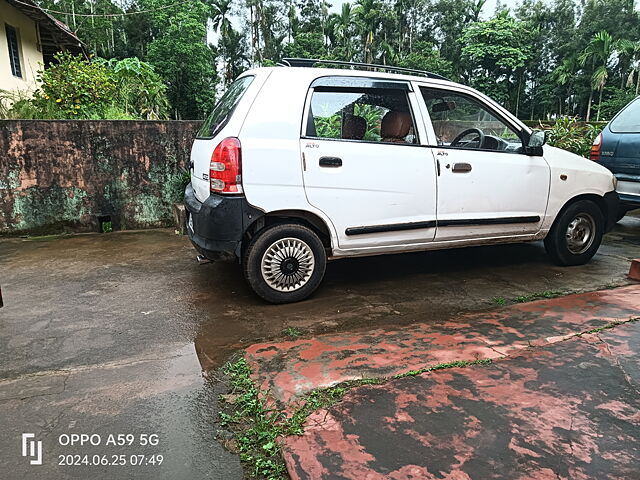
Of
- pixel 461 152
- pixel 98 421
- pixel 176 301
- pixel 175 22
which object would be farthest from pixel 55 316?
pixel 175 22

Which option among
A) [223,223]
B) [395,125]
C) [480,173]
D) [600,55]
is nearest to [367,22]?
[600,55]

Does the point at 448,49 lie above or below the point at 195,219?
above

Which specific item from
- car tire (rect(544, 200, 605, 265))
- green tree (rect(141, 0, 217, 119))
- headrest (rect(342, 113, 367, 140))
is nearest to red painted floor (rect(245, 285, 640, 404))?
car tire (rect(544, 200, 605, 265))

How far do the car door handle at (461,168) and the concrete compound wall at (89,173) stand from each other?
389 centimetres

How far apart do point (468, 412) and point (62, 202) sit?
18.5 feet

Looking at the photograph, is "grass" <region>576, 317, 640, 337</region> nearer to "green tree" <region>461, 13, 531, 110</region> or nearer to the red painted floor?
the red painted floor

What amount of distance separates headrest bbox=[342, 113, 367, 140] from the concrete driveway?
1.31 meters

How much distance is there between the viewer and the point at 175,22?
28.8 meters

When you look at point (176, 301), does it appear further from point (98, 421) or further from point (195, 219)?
point (98, 421)

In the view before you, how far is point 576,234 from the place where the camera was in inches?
177

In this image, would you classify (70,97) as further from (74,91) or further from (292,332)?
(292,332)

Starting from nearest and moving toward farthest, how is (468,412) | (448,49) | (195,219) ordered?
(468,412) < (195,219) < (448,49)

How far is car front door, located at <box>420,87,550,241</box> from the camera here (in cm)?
383

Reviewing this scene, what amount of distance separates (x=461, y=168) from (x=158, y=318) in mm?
2731
